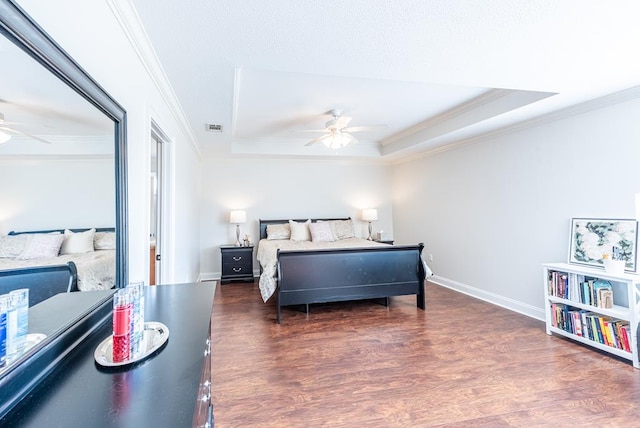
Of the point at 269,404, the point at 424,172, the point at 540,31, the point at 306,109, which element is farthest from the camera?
the point at 424,172

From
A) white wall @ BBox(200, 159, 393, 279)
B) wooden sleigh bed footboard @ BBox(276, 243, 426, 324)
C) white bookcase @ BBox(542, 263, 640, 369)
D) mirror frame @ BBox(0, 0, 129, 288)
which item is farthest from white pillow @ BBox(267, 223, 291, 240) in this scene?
mirror frame @ BBox(0, 0, 129, 288)

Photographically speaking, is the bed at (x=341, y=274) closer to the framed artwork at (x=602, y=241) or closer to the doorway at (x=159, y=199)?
the doorway at (x=159, y=199)

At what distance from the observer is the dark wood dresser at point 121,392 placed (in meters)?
0.61

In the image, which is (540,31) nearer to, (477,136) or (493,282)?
(477,136)

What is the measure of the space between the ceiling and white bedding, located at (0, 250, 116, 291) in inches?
50.1

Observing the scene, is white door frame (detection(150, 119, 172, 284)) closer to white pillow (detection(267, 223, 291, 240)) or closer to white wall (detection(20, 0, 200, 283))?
white wall (detection(20, 0, 200, 283))

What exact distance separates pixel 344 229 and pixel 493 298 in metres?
2.58

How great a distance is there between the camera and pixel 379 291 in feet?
12.0

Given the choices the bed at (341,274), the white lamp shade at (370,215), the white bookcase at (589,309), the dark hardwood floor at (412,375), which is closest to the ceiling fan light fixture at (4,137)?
the dark hardwood floor at (412,375)

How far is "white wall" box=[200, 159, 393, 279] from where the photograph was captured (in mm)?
5414

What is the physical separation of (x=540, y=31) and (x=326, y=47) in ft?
→ 4.19

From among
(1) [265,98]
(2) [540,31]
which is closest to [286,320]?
(1) [265,98]

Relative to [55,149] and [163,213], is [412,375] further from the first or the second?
[163,213]

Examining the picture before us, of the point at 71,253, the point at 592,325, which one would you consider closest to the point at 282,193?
the point at 592,325
